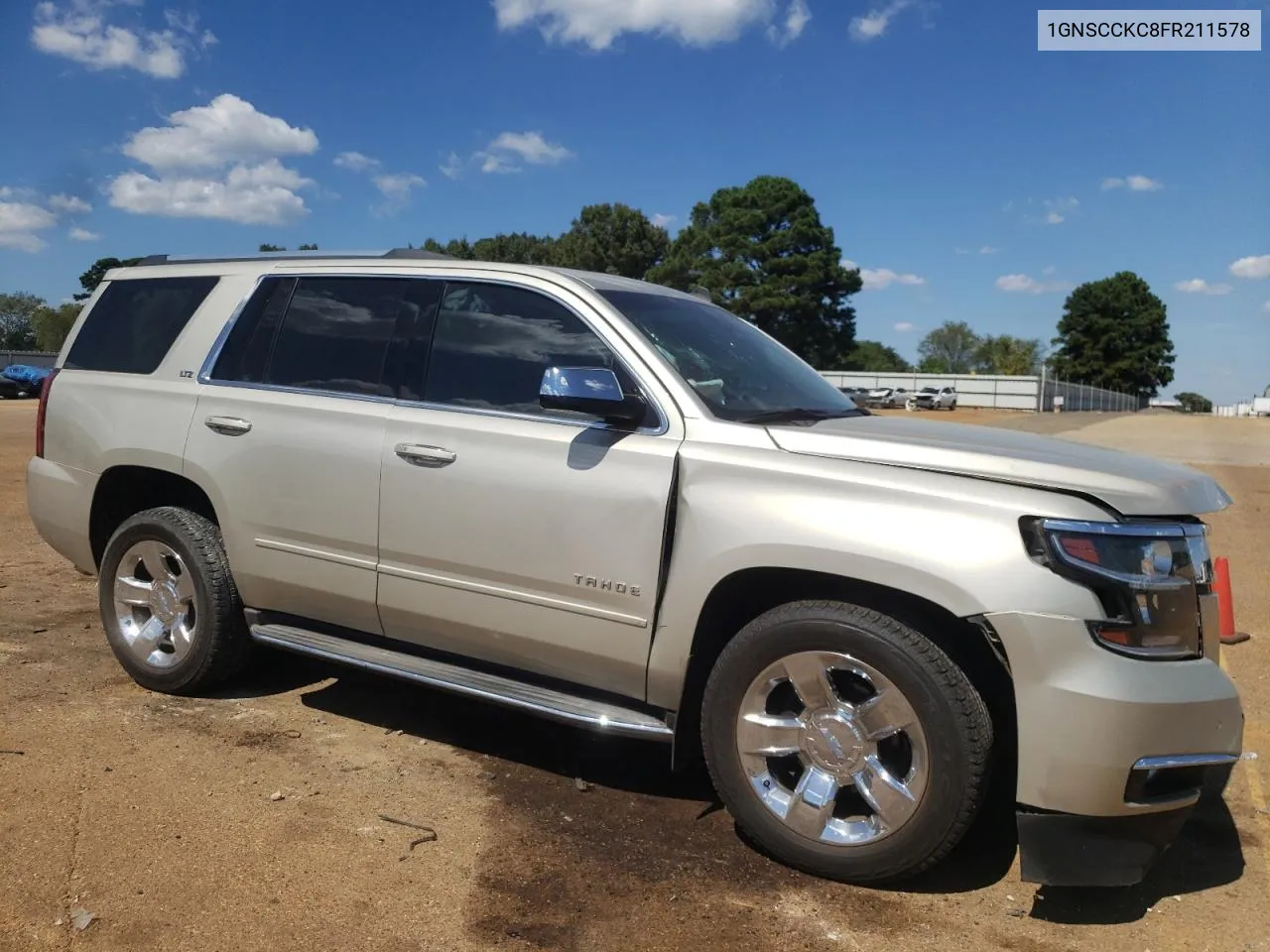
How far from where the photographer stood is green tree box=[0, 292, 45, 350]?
319 ft

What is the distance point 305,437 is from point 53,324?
9769cm

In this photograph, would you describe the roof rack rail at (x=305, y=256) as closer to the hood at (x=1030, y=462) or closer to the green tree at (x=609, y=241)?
the hood at (x=1030, y=462)

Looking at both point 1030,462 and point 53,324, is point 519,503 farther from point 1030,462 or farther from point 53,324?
point 53,324

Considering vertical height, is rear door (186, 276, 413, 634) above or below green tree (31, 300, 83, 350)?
below

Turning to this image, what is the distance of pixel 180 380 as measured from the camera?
4676mm

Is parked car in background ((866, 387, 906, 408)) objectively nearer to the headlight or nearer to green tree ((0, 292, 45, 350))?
the headlight

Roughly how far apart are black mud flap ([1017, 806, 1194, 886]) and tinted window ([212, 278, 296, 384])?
347 centimetres

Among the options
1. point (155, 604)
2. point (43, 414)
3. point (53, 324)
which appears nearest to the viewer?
point (155, 604)

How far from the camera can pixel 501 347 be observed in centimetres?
398

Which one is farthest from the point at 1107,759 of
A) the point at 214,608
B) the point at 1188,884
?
the point at 214,608

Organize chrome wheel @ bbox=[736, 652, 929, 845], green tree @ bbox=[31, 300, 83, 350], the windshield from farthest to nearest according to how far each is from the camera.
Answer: green tree @ bbox=[31, 300, 83, 350] → the windshield → chrome wheel @ bbox=[736, 652, 929, 845]

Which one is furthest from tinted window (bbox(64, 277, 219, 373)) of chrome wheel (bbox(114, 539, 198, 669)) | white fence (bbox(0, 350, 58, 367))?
white fence (bbox(0, 350, 58, 367))

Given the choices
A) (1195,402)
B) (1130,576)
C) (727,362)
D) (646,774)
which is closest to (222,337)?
(727,362)

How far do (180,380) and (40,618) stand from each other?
2.32 metres
